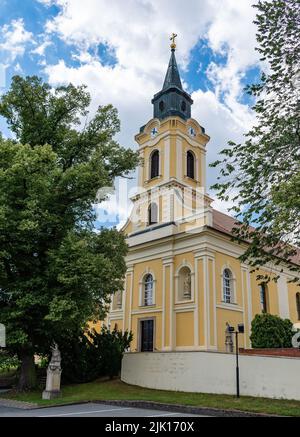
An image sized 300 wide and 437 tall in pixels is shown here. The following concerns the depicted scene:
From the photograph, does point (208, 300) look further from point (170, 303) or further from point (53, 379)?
point (53, 379)

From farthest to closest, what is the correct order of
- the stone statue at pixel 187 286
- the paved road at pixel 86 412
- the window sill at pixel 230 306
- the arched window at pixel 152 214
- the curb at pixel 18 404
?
the arched window at pixel 152 214, the stone statue at pixel 187 286, the window sill at pixel 230 306, the curb at pixel 18 404, the paved road at pixel 86 412

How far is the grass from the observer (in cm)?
1317

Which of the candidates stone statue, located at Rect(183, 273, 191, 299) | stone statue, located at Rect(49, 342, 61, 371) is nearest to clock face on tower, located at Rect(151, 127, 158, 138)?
stone statue, located at Rect(183, 273, 191, 299)

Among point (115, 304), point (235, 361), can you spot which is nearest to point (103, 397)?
Answer: point (235, 361)

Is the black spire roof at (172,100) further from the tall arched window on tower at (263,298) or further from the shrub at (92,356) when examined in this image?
the shrub at (92,356)

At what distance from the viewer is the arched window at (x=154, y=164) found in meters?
30.8

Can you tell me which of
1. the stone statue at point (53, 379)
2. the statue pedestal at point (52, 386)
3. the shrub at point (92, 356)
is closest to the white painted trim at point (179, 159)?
the shrub at point (92, 356)

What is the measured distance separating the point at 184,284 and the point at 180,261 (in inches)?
59.0

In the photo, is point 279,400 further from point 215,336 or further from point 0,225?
point 0,225

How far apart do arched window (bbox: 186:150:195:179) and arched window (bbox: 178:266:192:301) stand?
8007 mm

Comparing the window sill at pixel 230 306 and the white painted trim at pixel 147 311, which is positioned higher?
the window sill at pixel 230 306

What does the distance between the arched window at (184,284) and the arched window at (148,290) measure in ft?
7.98

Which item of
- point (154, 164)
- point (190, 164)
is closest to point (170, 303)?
point (154, 164)

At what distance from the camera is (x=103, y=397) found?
16438 millimetres
